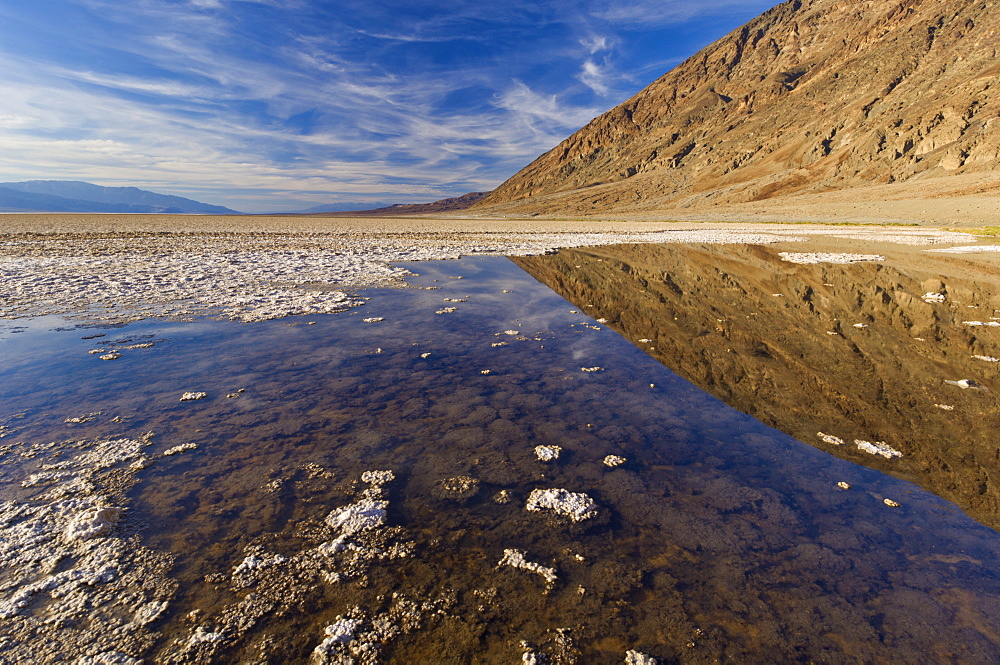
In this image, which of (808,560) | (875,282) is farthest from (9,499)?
(875,282)

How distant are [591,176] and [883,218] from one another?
106285 mm

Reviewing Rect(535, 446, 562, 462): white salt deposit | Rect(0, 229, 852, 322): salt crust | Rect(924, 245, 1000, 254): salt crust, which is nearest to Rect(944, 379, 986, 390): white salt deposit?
Rect(535, 446, 562, 462): white salt deposit

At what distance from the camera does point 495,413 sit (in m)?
4.53

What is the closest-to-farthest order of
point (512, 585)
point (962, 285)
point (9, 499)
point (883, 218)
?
point (512, 585), point (9, 499), point (962, 285), point (883, 218)

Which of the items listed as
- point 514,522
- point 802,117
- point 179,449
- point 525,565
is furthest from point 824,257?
point 802,117

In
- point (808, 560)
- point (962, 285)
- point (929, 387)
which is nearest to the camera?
point (808, 560)

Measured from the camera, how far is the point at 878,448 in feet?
12.7

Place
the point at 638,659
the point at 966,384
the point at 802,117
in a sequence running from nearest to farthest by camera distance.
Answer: the point at 638,659 → the point at 966,384 → the point at 802,117

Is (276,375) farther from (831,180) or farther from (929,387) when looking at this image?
(831,180)

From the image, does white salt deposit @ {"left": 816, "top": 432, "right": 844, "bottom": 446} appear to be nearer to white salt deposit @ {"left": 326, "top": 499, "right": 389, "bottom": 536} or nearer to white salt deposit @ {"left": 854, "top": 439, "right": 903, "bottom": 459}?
white salt deposit @ {"left": 854, "top": 439, "right": 903, "bottom": 459}

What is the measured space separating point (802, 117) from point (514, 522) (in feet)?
412

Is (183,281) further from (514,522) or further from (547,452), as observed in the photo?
(514,522)

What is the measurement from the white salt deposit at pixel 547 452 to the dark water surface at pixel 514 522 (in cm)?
8

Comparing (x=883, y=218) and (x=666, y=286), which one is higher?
(x=883, y=218)
